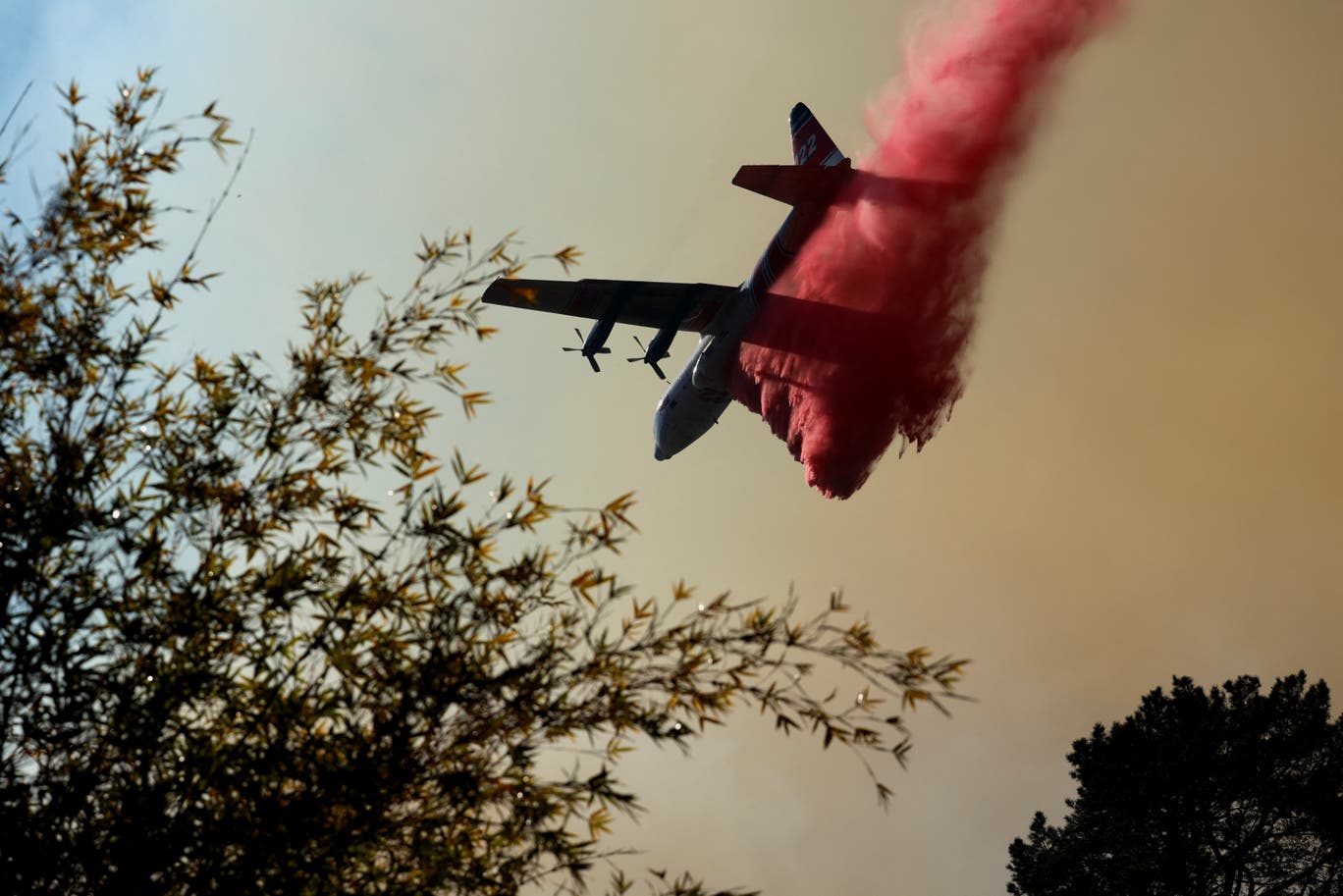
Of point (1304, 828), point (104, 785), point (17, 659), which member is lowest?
point (104, 785)

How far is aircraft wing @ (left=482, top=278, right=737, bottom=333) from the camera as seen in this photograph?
117ft

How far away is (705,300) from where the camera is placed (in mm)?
35656

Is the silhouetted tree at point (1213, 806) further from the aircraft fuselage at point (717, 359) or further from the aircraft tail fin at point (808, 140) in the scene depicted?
the aircraft tail fin at point (808, 140)

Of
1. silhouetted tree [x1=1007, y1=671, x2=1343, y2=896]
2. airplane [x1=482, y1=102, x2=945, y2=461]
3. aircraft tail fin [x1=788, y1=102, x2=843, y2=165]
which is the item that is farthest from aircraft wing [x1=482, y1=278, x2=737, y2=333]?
silhouetted tree [x1=1007, y1=671, x2=1343, y2=896]

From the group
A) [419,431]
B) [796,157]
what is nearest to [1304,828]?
[796,157]

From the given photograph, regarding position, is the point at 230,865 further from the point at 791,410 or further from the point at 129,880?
the point at 791,410

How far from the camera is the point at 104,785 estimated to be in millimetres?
7961

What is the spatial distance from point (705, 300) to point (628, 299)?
2.45m

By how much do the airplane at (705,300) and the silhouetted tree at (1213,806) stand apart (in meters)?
17.1

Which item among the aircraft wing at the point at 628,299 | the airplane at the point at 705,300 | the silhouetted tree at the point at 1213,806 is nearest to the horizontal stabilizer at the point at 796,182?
the airplane at the point at 705,300

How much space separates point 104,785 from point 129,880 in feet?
2.41

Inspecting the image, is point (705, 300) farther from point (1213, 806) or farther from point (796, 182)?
Result: point (1213, 806)

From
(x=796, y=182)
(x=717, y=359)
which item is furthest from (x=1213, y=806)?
(x=796, y=182)

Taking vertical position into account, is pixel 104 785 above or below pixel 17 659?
below
